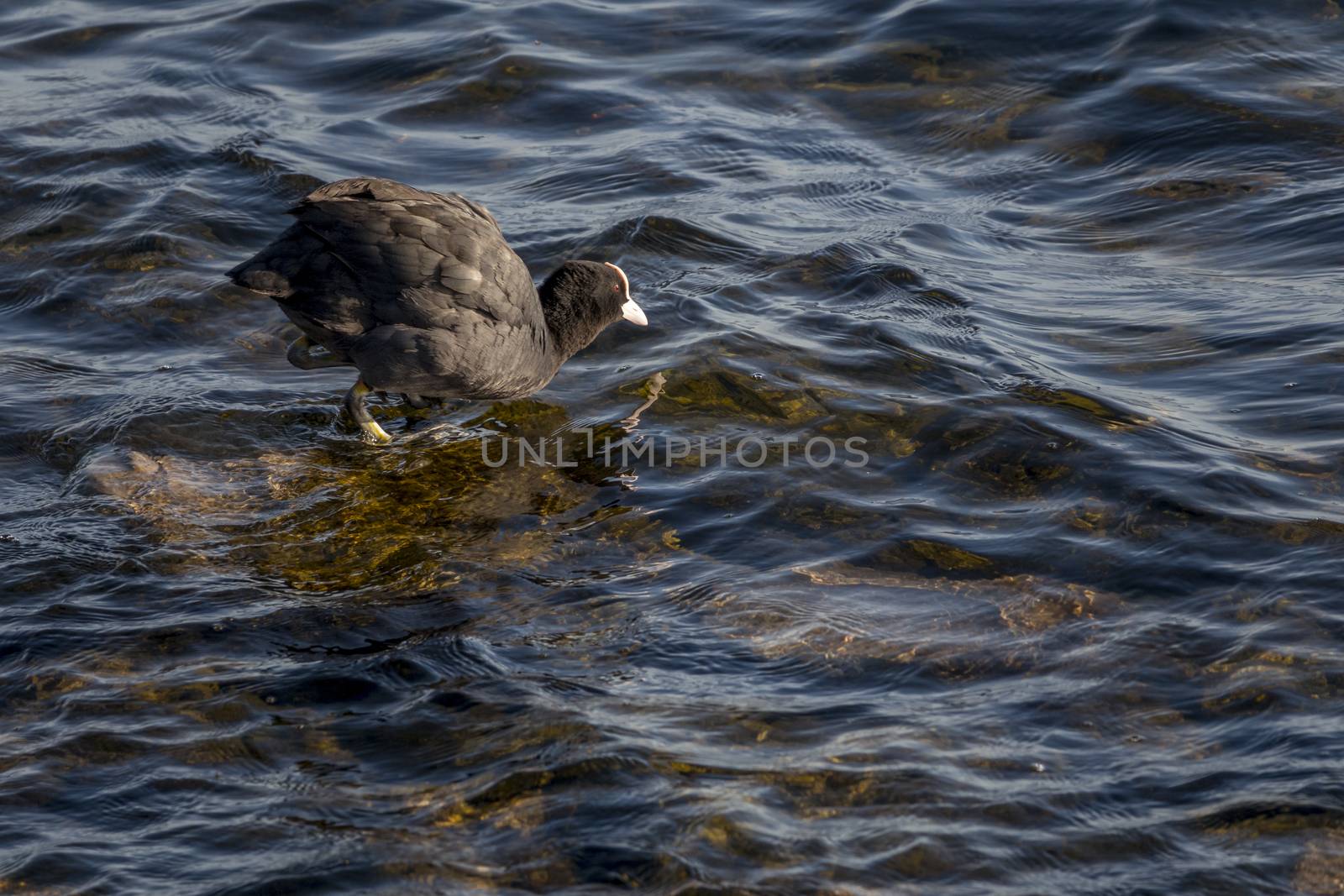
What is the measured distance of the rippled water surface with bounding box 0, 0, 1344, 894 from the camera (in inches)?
172

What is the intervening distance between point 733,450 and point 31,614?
10.4ft

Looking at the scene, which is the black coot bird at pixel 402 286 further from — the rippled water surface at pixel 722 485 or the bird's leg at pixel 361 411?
the rippled water surface at pixel 722 485

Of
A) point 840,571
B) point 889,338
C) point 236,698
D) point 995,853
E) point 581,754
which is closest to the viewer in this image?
point 995,853

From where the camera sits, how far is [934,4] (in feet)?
38.6

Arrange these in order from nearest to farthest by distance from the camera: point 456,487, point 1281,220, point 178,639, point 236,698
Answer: point 236,698 → point 178,639 → point 456,487 → point 1281,220

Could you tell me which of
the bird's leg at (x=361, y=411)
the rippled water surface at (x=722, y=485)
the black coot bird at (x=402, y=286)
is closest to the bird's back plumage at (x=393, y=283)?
the black coot bird at (x=402, y=286)

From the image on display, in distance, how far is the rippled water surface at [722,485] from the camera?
4.38 m

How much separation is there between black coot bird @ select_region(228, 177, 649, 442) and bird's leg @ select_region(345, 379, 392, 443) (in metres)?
0.17

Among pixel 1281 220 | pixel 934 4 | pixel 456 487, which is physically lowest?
pixel 456 487

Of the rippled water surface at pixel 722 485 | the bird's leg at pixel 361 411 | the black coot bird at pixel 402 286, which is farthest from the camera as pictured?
the bird's leg at pixel 361 411

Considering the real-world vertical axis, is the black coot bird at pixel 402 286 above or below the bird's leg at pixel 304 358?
above

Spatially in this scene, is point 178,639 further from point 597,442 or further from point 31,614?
point 597,442

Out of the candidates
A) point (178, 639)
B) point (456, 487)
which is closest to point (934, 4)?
point (456, 487)

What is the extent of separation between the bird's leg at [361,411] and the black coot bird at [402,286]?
171 millimetres
